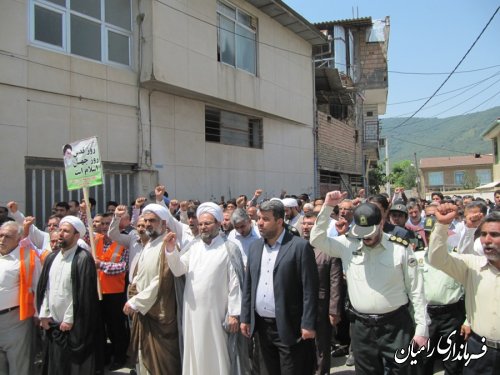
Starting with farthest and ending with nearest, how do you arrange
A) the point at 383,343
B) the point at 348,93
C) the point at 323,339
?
the point at 348,93 → the point at 323,339 → the point at 383,343

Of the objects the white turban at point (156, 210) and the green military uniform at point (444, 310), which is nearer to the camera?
the green military uniform at point (444, 310)

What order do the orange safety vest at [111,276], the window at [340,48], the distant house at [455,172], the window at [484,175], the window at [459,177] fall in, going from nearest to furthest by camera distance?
the orange safety vest at [111,276] → the window at [340,48] → the distant house at [455,172] → the window at [484,175] → the window at [459,177]

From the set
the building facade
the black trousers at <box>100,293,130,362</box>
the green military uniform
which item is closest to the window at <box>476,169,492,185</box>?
the building facade

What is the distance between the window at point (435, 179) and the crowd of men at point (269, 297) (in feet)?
237

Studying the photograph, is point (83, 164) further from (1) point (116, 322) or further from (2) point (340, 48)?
(2) point (340, 48)

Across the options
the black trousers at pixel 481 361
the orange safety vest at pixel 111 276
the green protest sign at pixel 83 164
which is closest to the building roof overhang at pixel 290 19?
the green protest sign at pixel 83 164

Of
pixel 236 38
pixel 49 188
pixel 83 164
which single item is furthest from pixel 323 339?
pixel 236 38

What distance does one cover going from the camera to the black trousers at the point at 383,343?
3262 millimetres

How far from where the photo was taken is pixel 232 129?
A: 13.1 metres

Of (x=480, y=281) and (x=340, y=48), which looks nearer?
(x=480, y=281)

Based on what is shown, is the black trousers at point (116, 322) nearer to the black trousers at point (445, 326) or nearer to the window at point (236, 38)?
the black trousers at point (445, 326)

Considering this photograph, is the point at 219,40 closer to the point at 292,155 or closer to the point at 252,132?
the point at 252,132

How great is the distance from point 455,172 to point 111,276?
236 feet

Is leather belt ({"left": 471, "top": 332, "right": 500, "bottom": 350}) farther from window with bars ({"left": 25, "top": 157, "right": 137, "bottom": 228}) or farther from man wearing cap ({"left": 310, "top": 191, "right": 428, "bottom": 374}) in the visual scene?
window with bars ({"left": 25, "top": 157, "right": 137, "bottom": 228})
